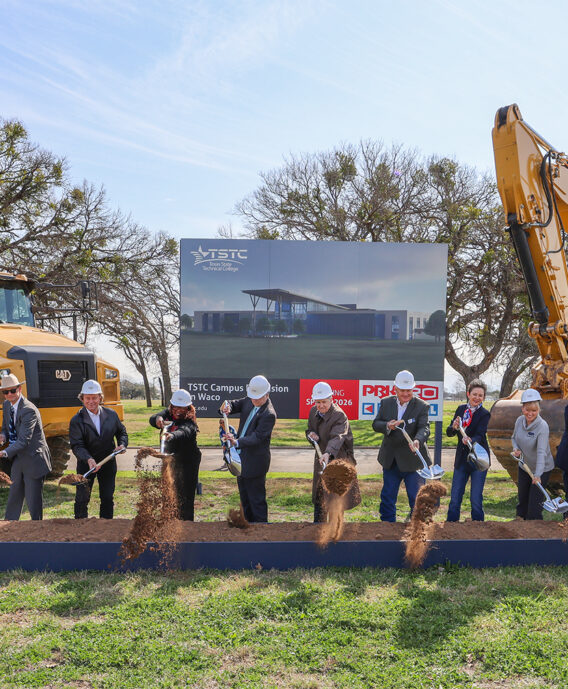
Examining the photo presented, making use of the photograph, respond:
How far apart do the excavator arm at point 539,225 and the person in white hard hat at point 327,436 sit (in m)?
4.47

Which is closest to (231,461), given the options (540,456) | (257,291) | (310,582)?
(310,582)

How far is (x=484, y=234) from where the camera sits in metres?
22.0

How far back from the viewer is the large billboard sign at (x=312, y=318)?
37.9ft

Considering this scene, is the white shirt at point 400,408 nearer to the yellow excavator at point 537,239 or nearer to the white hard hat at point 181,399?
the white hard hat at point 181,399

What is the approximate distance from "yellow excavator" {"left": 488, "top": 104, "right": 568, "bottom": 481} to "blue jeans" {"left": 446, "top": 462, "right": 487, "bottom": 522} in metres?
2.69

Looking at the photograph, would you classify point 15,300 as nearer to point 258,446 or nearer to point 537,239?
point 258,446

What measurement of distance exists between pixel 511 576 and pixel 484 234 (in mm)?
17547

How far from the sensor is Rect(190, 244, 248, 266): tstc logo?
37.6 feet

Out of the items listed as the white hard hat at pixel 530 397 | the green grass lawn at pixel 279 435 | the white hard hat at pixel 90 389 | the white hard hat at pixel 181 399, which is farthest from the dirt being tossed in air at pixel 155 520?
the green grass lawn at pixel 279 435

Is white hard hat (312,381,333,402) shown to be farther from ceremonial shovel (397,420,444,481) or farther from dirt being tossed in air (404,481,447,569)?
dirt being tossed in air (404,481,447,569)

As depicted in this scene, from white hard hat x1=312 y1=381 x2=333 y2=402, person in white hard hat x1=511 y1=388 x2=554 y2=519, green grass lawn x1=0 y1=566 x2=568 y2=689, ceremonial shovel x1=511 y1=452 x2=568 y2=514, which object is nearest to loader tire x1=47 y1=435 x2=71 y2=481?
green grass lawn x1=0 y1=566 x2=568 y2=689

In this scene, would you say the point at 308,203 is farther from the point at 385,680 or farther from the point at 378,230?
the point at 385,680

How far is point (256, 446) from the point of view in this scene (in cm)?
718

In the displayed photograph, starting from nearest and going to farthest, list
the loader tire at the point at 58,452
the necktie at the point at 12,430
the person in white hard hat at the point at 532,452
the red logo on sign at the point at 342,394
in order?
the person in white hard hat at the point at 532,452 < the necktie at the point at 12,430 < the loader tire at the point at 58,452 < the red logo on sign at the point at 342,394
